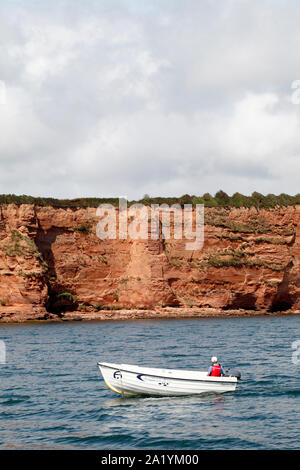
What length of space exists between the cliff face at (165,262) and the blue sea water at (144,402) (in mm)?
28855

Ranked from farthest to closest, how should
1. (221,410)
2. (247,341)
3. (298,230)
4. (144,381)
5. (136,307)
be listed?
(298,230) < (136,307) < (247,341) < (144,381) < (221,410)

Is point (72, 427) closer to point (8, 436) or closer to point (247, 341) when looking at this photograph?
point (8, 436)

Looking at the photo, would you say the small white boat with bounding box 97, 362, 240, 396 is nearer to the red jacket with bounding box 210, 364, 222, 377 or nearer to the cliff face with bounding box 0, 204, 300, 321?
the red jacket with bounding box 210, 364, 222, 377

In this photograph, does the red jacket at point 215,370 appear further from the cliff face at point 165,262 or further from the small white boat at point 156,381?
the cliff face at point 165,262

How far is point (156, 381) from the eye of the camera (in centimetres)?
2472

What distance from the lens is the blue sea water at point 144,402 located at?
19.4m

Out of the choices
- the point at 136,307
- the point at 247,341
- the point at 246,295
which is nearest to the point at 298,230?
the point at 246,295

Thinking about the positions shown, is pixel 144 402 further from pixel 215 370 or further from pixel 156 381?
pixel 215 370

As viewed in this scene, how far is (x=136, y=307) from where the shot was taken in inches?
2901

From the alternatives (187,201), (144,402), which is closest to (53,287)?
(187,201)

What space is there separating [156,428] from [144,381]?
13.8 ft

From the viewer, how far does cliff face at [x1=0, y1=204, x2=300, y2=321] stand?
7381 cm

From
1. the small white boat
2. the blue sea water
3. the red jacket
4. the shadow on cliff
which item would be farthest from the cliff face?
the red jacket

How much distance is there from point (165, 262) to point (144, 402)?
5086cm
